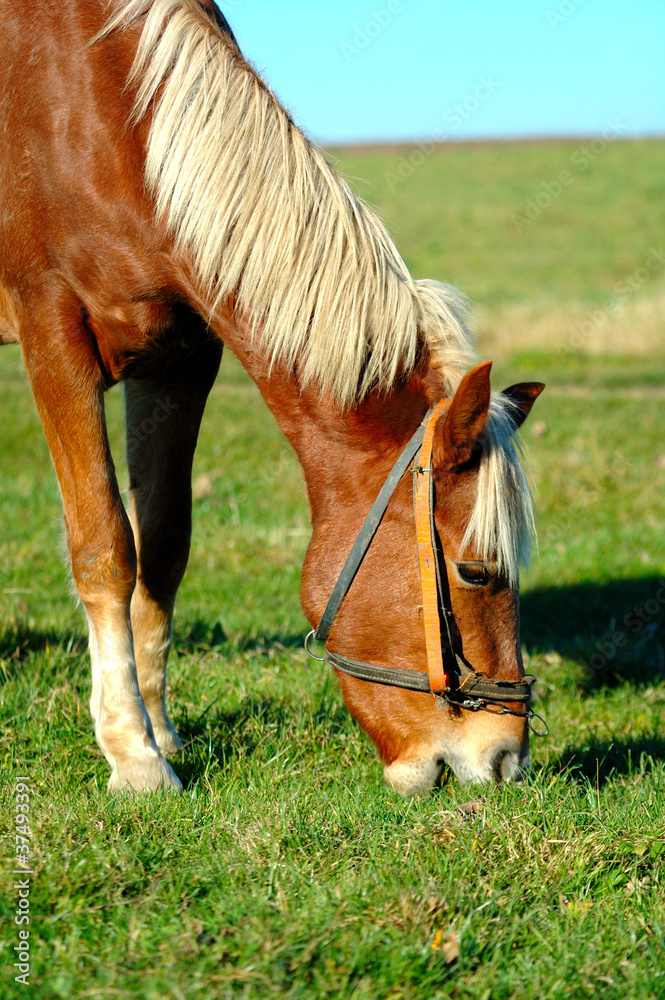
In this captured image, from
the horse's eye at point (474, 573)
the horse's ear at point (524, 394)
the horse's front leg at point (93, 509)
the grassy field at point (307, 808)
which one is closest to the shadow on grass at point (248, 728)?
the grassy field at point (307, 808)

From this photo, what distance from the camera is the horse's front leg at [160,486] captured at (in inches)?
142

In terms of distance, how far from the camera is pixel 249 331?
9.81ft

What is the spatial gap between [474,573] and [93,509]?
4.16ft

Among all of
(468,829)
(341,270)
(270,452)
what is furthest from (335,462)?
(270,452)

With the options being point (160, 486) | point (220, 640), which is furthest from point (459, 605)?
point (220, 640)

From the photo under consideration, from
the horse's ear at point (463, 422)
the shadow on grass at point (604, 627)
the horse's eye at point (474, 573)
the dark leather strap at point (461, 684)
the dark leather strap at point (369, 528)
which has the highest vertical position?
the horse's ear at point (463, 422)

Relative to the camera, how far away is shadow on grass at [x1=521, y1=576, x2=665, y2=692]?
4.74 metres

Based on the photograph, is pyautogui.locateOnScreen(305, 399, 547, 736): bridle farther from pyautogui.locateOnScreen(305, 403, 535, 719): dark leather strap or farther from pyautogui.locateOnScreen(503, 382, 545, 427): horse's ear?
pyautogui.locateOnScreen(503, 382, 545, 427): horse's ear

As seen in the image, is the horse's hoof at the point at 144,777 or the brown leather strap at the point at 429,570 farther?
the horse's hoof at the point at 144,777

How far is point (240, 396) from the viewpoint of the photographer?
11.7 meters

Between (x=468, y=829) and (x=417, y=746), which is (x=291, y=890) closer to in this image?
(x=468, y=829)

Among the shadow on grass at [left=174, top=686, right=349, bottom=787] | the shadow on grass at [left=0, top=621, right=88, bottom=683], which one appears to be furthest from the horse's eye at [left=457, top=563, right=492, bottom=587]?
the shadow on grass at [left=0, top=621, right=88, bottom=683]

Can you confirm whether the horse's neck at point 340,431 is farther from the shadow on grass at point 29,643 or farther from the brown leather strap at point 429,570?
the shadow on grass at point 29,643

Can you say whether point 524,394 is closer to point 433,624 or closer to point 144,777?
point 433,624
